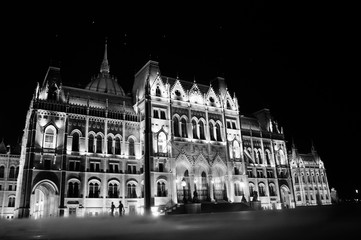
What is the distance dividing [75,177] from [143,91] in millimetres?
19203

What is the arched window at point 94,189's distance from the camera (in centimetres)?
4669

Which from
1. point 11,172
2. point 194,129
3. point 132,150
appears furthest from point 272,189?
point 11,172

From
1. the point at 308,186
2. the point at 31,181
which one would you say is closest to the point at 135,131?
the point at 31,181

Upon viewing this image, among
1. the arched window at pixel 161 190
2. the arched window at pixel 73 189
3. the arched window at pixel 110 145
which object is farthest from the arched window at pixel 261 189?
the arched window at pixel 73 189

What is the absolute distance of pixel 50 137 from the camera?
153 feet

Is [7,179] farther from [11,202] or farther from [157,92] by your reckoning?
[157,92]

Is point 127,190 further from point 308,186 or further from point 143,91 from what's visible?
point 308,186

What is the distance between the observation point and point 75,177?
45969mm

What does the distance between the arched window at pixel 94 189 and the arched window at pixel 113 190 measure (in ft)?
5.99

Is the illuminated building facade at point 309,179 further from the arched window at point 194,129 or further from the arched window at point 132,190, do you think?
the arched window at point 132,190

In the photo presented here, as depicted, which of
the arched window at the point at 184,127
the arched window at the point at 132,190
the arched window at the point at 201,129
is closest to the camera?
the arched window at the point at 132,190

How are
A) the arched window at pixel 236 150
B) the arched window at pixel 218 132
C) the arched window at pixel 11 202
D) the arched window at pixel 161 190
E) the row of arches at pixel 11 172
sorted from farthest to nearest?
the row of arches at pixel 11 172, the arched window at pixel 11 202, the arched window at pixel 236 150, the arched window at pixel 218 132, the arched window at pixel 161 190

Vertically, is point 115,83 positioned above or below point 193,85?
above

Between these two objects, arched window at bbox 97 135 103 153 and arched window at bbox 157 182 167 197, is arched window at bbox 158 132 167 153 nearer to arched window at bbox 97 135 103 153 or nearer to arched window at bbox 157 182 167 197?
arched window at bbox 157 182 167 197
